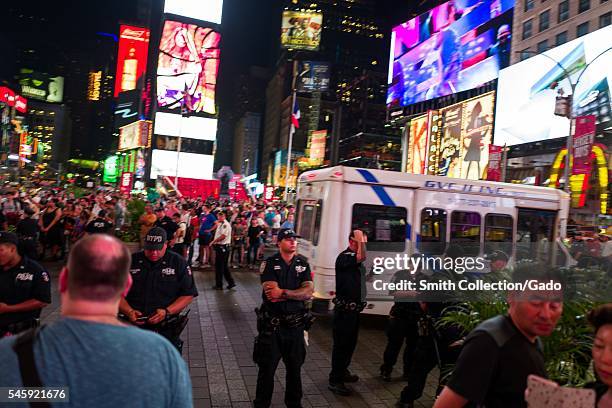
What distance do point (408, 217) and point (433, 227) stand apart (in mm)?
670

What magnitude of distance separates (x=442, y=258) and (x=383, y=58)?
164 meters

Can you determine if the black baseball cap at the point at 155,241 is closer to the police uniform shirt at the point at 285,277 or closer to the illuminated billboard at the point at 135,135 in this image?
A: the police uniform shirt at the point at 285,277

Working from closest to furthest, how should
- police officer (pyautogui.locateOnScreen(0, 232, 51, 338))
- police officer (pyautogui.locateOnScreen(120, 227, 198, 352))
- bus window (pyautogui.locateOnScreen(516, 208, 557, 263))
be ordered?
police officer (pyautogui.locateOnScreen(0, 232, 51, 338)) → police officer (pyautogui.locateOnScreen(120, 227, 198, 352)) → bus window (pyautogui.locateOnScreen(516, 208, 557, 263))

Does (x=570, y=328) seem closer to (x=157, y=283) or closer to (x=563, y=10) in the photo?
(x=157, y=283)

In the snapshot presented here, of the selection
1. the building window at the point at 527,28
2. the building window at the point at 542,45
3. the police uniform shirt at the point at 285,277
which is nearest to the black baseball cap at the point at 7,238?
the police uniform shirt at the point at 285,277

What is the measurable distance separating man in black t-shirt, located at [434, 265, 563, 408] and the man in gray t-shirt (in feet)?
4.42

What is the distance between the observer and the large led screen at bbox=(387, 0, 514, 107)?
44.4m

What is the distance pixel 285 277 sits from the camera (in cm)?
510

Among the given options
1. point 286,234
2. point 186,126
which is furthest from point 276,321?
point 186,126

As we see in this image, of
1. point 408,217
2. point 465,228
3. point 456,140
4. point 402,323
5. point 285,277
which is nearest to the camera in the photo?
point 285,277

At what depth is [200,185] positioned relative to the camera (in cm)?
3769

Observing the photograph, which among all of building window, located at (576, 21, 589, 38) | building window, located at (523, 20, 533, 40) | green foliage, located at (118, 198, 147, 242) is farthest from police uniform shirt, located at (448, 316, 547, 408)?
building window, located at (523, 20, 533, 40)

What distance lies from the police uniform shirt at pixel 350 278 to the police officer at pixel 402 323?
0.47 meters

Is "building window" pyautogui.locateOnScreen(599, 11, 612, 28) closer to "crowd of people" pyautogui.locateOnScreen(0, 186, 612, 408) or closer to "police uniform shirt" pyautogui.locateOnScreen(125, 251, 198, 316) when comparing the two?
"crowd of people" pyautogui.locateOnScreen(0, 186, 612, 408)
